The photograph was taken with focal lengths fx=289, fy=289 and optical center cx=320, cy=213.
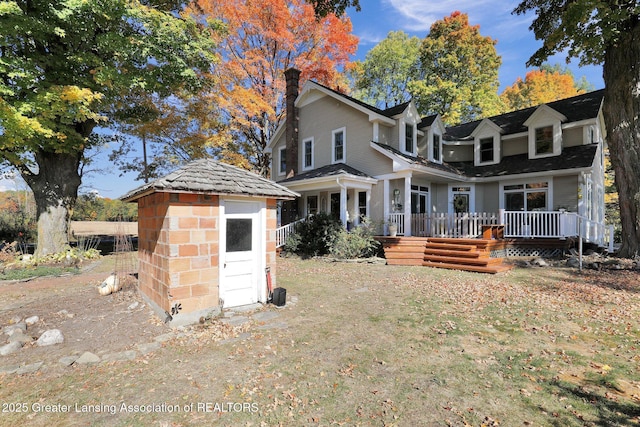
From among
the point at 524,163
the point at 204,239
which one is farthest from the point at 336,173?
the point at 524,163

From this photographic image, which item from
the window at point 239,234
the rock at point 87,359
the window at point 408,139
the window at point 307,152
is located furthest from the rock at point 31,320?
the window at point 408,139

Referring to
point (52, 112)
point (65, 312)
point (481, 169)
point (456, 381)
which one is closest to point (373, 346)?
point (456, 381)

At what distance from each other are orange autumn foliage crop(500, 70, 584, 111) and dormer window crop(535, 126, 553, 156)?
55.7 ft

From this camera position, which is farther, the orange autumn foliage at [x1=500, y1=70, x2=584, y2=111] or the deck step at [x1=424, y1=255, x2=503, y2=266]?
the orange autumn foliage at [x1=500, y1=70, x2=584, y2=111]

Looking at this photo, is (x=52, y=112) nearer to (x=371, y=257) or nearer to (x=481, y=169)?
(x=371, y=257)

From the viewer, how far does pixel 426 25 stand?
25.5 meters

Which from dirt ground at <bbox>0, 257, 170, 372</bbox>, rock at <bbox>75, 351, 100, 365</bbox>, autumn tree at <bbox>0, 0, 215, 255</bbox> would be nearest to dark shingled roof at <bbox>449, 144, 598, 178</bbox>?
autumn tree at <bbox>0, 0, 215, 255</bbox>

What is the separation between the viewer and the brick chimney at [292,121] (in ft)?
56.1

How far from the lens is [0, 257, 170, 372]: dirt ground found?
428 cm

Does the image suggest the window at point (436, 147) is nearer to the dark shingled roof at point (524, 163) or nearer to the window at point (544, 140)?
the dark shingled roof at point (524, 163)

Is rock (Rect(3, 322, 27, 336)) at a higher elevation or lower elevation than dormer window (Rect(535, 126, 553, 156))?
lower

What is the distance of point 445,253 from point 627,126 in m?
8.22

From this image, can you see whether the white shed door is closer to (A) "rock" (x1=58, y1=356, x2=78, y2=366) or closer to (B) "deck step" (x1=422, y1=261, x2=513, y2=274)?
(A) "rock" (x1=58, y1=356, x2=78, y2=366)

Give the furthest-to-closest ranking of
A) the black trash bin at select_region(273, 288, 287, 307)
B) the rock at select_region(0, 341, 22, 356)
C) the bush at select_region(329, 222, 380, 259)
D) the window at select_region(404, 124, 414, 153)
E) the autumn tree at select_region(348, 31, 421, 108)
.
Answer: the autumn tree at select_region(348, 31, 421, 108) → the window at select_region(404, 124, 414, 153) → the bush at select_region(329, 222, 380, 259) → the black trash bin at select_region(273, 288, 287, 307) → the rock at select_region(0, 341, 22, 356)
